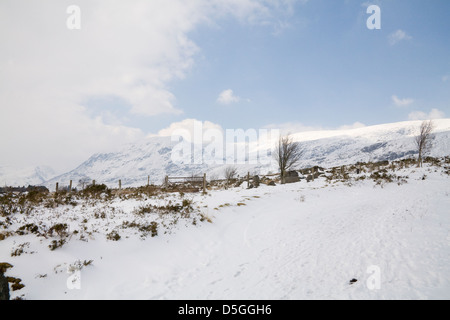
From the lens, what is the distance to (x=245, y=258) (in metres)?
6.51

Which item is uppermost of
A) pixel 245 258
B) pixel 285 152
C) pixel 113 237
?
pixel 285 152

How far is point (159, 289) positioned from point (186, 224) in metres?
4.06

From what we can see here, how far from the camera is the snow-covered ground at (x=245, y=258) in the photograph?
177 inches

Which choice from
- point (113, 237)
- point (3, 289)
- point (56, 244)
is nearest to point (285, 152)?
point (113, 237)

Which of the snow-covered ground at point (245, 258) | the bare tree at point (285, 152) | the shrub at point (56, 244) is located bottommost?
the snow-covered ground at point (245, 258)

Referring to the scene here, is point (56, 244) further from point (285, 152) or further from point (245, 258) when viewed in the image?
point (285, 152)

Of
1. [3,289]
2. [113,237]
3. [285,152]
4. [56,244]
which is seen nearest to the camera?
[3,289]

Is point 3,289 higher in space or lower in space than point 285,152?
lower

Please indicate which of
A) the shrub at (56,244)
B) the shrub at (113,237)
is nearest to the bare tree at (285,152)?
the shrub at (113,237)

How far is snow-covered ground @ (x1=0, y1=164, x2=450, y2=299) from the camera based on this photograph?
177 inches

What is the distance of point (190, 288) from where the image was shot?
4969 millimetres

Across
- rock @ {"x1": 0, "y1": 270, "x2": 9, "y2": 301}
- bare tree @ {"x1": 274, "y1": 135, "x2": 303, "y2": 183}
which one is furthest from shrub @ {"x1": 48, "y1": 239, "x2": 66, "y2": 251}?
bare tree @ {"x1": 274, "y1": 135, "x2": 303, "y2": 183}

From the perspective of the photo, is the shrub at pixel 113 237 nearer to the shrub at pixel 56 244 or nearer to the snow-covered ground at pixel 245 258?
the snow-covered ground at pixel 245 258
